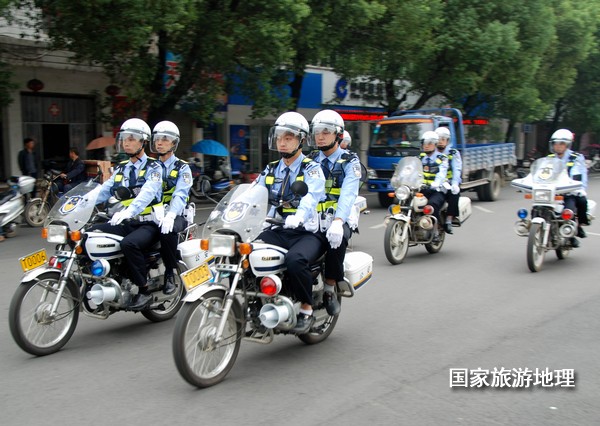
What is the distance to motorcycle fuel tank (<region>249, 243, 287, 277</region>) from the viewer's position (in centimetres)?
472

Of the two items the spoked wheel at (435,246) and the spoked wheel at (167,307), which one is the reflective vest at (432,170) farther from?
the spoked wheel at (167,307)

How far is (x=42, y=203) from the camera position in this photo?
13.8 metres

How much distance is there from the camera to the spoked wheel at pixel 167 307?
6.18 m

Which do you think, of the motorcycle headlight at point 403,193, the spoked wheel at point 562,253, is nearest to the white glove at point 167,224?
the motorcycle headlight at point 403,193

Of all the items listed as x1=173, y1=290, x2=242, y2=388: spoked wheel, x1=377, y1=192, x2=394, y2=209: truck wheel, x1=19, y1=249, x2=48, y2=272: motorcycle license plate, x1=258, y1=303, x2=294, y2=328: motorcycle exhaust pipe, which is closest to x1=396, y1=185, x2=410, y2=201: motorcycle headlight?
x1=258, y1=303, x2=294, y2=328: motorcycle exhaust pipe

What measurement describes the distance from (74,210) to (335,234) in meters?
2.25

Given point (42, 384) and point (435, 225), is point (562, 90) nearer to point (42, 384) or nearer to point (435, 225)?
point (435, 225)

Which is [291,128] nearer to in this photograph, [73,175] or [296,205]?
[296,205]

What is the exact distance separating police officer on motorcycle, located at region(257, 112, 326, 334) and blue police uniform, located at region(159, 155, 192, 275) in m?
1.18

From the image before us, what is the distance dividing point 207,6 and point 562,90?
59.6 feet

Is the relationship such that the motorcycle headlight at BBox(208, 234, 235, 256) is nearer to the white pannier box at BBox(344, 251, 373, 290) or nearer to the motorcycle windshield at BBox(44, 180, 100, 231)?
the white pannier box at BBox(344, 251, 373, 290)

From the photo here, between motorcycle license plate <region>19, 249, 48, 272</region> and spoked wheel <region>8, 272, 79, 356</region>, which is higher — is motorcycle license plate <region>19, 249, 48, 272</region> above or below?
above

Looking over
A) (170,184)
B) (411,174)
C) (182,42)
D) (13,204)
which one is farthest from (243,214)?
(182,42)

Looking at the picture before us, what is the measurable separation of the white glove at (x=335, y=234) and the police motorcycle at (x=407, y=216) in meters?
4.15
